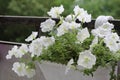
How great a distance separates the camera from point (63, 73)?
4.37 ft

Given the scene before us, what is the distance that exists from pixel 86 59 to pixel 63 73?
0.67ft

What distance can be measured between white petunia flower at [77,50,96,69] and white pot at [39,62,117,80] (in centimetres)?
10

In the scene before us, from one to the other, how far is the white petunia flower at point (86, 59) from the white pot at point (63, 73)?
10cm

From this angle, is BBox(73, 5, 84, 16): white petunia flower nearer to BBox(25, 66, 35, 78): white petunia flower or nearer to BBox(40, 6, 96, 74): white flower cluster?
BBox(40, 6, 96, 74): white flower cluster

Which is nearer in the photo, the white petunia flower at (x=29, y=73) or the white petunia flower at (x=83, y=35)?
the white petunia flower at (x=83, y=35)

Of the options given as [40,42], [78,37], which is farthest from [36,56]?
[78,37]

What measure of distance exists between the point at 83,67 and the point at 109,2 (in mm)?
5341

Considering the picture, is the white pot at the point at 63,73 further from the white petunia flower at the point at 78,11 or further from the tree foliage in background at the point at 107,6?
the tree foliage in background at the point at 107,6

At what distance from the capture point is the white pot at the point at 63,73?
1250mm

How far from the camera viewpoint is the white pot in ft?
4.10

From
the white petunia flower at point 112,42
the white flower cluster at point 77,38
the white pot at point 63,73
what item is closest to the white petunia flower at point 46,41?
the white flower cluster at point 77,38

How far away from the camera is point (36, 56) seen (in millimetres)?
1333

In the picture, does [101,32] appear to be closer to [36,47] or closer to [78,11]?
[78,11]

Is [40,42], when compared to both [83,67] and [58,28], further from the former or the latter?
[83,67]
